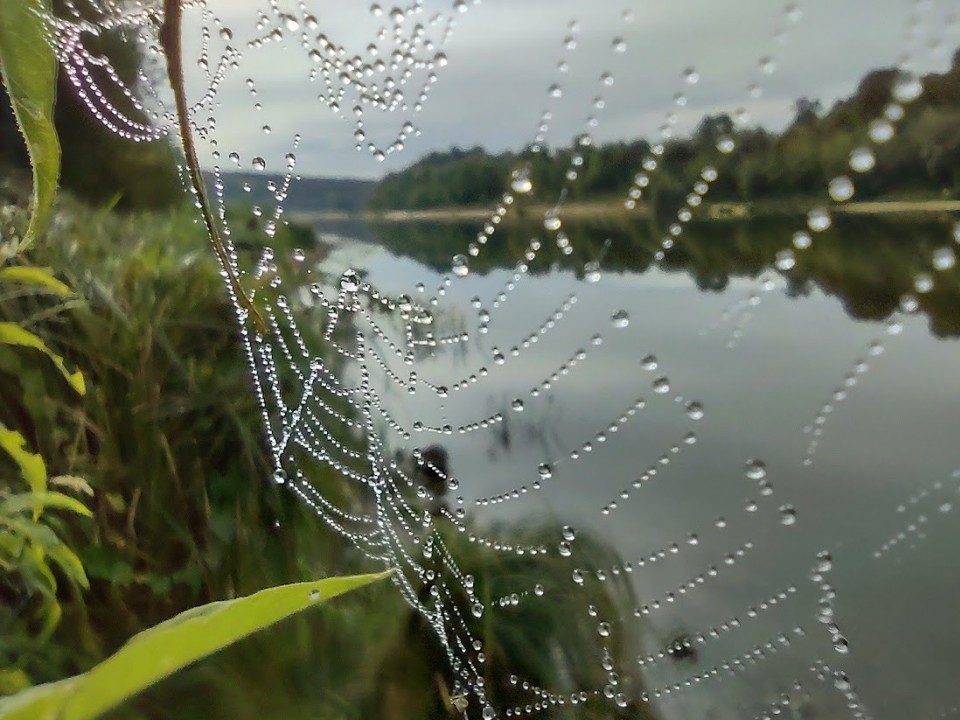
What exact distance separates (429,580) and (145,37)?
37 centimetres

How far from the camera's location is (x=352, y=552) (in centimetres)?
52

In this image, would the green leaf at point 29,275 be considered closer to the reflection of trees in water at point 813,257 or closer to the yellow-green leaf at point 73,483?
the yellow-green leaf at point 73,483

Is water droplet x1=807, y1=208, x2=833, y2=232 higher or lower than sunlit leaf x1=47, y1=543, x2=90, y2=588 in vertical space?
lower

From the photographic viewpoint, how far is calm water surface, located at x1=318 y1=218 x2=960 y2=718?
265 mm

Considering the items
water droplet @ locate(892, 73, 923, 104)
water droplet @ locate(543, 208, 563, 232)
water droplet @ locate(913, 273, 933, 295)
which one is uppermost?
water droplet @ locate(543, 208, 563, 232)

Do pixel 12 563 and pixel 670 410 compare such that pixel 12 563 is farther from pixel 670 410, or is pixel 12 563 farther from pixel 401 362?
pixel 670 410

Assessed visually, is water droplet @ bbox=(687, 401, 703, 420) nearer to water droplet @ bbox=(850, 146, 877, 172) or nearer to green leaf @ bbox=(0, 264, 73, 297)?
water droplet @ bbox=(850, 146, 877, 172)

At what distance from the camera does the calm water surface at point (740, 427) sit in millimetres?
265

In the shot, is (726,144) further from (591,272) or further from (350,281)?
(350,281)

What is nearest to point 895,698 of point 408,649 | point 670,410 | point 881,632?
point 881,632

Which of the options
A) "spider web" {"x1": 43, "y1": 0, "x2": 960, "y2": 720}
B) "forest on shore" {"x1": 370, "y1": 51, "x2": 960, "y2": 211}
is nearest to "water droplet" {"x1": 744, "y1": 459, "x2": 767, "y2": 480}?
"spider web" {"x1": 43, "y1": 0, "x2": 960, "y2": 720}

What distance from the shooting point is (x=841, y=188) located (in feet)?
0.79

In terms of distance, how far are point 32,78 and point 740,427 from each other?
0.26m

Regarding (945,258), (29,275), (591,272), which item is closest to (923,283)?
(945,258)
